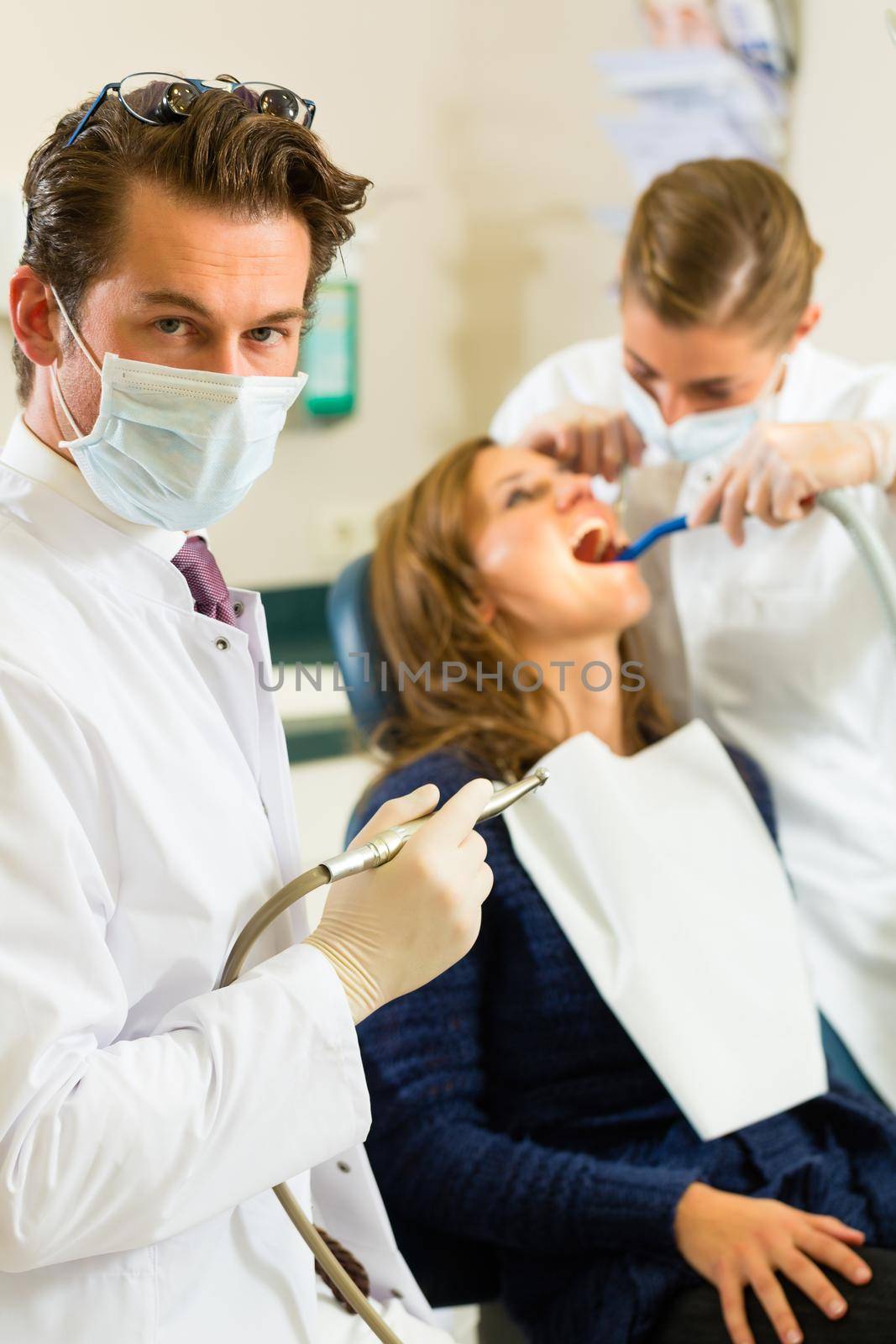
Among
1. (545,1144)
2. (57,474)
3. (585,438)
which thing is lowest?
(545,1144)

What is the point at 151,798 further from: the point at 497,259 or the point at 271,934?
the point at 497,259

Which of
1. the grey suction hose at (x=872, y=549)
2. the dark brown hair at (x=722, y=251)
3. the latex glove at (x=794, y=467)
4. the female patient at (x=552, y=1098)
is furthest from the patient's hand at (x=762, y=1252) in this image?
the dark brown hair at (x=722, y=251)

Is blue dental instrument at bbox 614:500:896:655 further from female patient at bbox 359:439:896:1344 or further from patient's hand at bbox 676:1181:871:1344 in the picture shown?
patient's hand at bbox 676:1181:871:1344

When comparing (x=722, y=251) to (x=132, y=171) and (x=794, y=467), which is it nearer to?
(x=794, y=467)

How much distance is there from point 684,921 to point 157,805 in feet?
2.48

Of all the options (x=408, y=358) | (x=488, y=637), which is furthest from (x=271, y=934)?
(x=408, y=358)

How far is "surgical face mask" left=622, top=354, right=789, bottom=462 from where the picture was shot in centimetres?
160

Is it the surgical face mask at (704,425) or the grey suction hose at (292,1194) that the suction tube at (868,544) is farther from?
the grey suction hose at (292,1194)

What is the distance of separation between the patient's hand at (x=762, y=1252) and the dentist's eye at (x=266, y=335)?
33.7 inches

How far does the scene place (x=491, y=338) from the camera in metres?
2.72

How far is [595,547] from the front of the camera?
5.38 feet

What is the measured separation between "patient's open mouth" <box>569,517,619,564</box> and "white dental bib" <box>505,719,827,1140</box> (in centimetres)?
29

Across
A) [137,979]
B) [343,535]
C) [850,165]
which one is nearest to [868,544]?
[137,979]

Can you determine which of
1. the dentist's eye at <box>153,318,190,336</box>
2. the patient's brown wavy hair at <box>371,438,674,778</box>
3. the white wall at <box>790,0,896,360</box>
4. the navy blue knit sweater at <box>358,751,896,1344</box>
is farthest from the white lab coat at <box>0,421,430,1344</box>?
the white wall at <box>790,0,896,360</box>
